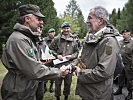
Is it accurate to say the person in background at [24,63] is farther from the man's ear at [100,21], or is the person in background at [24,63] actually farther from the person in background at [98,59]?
the man's ear at [100,21]

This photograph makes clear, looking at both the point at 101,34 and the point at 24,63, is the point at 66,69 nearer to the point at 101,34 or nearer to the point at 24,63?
the point at 101,34

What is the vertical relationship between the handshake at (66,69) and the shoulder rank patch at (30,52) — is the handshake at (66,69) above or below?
below

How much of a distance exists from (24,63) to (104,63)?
46.4 inches

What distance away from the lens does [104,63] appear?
4.29m

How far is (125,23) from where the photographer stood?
69.7m

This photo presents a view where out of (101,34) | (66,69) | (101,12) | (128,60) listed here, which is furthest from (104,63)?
(128,60)

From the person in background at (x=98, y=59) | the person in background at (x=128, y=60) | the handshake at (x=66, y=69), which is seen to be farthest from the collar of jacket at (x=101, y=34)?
the person in background at (x=128, y=60)

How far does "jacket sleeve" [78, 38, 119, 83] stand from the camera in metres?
4.30

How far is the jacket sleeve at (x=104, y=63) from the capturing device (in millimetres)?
4297

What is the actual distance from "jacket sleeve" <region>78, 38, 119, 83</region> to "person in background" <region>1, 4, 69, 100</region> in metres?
0.48

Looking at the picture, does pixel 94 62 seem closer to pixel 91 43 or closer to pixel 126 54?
pixel 91 43

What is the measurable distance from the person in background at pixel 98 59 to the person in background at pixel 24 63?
0.53 m

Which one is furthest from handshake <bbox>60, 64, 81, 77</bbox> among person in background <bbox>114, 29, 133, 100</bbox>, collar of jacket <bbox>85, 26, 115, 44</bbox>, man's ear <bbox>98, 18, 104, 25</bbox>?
person in background <bbox>114, 29, 133, 100</bbox>

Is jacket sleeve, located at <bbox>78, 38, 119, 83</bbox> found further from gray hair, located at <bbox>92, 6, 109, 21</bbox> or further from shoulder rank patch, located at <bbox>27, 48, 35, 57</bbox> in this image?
shoulder rank patch, located at <bbox>27, 48, 35, 57</bbox>
